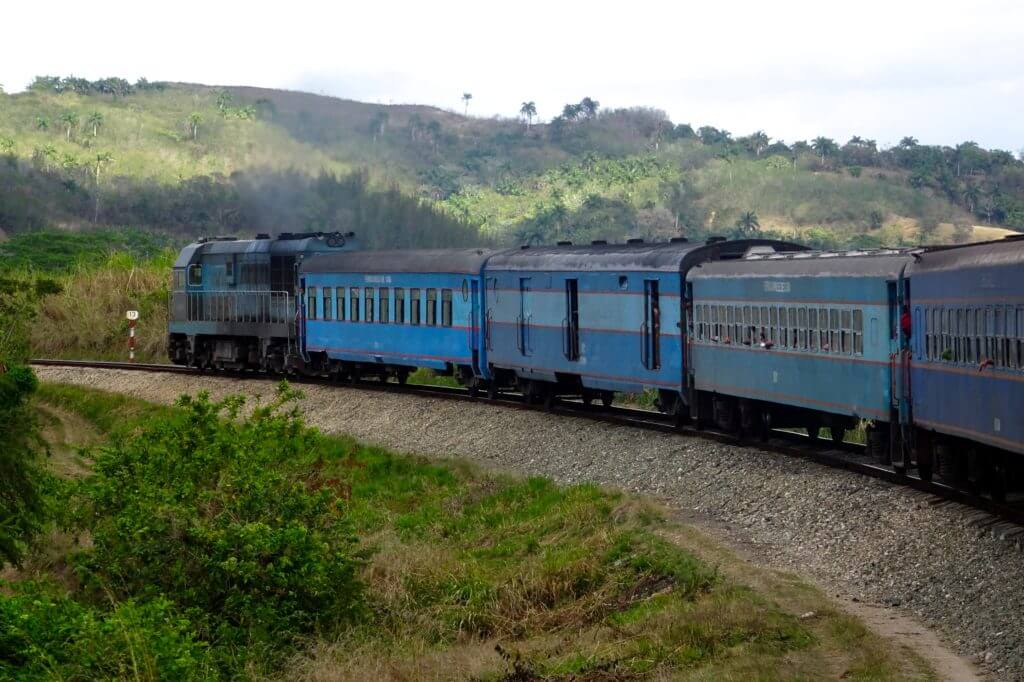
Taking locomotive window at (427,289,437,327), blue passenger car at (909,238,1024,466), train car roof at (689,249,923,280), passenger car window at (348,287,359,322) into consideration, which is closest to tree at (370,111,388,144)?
passenger car window at (348,287,359,322)

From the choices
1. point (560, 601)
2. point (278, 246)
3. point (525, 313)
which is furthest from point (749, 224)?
point (560, 601)

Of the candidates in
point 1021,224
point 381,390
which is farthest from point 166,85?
point 381,390

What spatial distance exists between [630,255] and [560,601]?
1045 cm

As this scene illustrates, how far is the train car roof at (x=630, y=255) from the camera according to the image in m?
25.0

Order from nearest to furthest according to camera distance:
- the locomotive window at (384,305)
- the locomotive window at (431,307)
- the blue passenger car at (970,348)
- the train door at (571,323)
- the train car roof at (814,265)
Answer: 1. the blue passenger car at (970,348)
2. the train car roof at (814,265)
3. the train door at (571,323)
4. the locomotive window at (431,307)
5. the locomotive window at (384,305)

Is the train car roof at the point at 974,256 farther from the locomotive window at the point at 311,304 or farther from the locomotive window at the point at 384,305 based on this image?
the locomotive window at the point at 311,304

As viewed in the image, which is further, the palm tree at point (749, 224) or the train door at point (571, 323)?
the palm tree at point (749, 224)

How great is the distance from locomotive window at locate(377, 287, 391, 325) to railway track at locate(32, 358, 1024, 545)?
1571 mm

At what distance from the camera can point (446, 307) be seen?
3278 centimetres

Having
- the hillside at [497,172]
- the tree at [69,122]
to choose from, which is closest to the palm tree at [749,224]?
the hillside at [497,172]

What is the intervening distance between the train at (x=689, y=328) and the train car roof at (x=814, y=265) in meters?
0.03

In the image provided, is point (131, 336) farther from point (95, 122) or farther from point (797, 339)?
point (95, 122)

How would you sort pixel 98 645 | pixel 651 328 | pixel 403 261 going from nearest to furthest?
1. pixel 98 645
2. pixel 651 328
3. pixel 403 261

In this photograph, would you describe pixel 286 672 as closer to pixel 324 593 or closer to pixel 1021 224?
pixel 324 593
